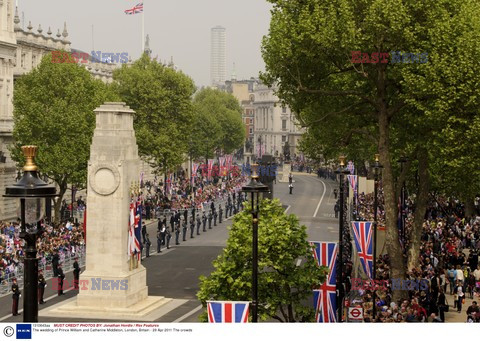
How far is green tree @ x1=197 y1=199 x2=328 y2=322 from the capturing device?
2938cm

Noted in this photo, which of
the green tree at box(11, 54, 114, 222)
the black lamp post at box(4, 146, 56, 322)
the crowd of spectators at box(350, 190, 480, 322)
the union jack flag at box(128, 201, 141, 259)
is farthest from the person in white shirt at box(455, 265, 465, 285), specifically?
the green tree at box(11, 54, 114, 222)

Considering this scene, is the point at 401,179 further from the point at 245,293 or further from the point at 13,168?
the point at 13,168

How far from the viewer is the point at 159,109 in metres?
91.8

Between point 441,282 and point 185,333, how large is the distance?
20.2 m

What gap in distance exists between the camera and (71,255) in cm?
5369

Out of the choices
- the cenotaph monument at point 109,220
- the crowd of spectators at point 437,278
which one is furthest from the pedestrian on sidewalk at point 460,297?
the cenotaph monument at point 109,220

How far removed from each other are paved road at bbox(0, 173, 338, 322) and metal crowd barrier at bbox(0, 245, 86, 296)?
1.09 m

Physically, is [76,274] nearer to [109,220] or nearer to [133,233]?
[133,233]

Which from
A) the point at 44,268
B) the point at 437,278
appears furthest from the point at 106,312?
the point at 437,278

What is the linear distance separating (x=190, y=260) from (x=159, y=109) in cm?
3666

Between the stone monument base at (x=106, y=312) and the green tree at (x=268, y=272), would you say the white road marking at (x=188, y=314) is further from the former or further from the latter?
the green tree at (x=268, y=272)

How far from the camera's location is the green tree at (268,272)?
29.4 meters

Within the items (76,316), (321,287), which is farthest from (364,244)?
(76,316)

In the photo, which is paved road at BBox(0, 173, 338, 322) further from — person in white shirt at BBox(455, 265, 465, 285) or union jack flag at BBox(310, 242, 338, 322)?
person in white shirt at BBox(455, 265, 465, 285)
